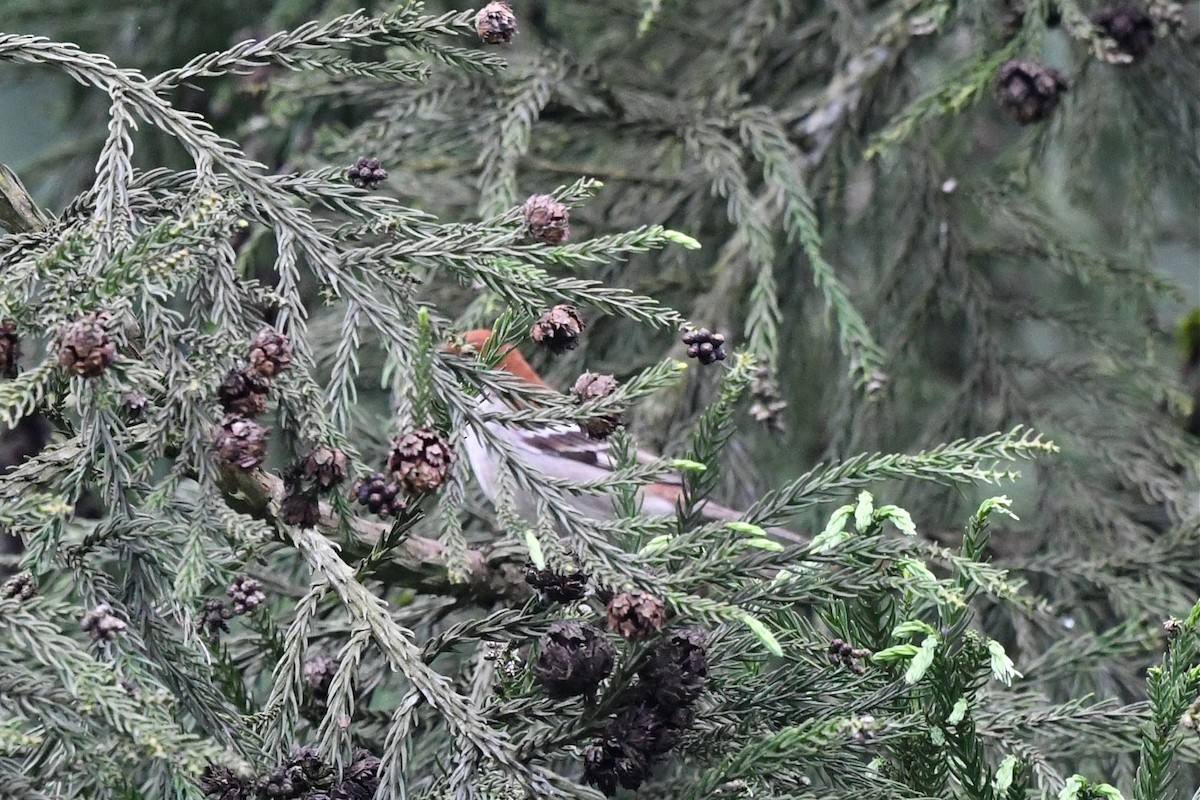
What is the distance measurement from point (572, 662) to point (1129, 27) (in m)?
2.70

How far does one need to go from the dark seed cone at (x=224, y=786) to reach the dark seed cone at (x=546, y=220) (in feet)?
2.69

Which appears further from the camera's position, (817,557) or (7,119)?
(7,119)

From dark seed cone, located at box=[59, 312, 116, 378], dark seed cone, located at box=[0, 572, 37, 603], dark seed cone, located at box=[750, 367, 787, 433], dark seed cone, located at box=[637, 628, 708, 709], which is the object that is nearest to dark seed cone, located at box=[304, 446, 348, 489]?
dark seed cone, located at box=[59, 312, 116, 378]

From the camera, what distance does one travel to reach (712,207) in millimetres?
3785

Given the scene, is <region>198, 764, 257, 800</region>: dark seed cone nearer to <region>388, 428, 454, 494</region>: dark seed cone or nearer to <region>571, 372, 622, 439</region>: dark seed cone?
<region>388, 428, 454, 494</region>: dark seed cone

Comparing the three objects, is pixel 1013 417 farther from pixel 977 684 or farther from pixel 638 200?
pixel 977 684

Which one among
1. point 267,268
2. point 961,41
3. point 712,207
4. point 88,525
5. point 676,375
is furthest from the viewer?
point 961,41

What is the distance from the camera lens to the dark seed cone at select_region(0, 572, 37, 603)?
1.46 m

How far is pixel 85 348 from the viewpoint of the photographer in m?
1.36

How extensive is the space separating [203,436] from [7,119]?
14.8 ft

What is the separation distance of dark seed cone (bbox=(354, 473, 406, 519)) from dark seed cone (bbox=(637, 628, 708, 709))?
1.33ft

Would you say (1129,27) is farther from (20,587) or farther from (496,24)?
(20,587)

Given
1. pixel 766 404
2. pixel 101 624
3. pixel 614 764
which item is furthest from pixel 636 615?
pixel 766 404

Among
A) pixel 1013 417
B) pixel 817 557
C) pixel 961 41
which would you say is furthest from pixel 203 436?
pixel 961 41
